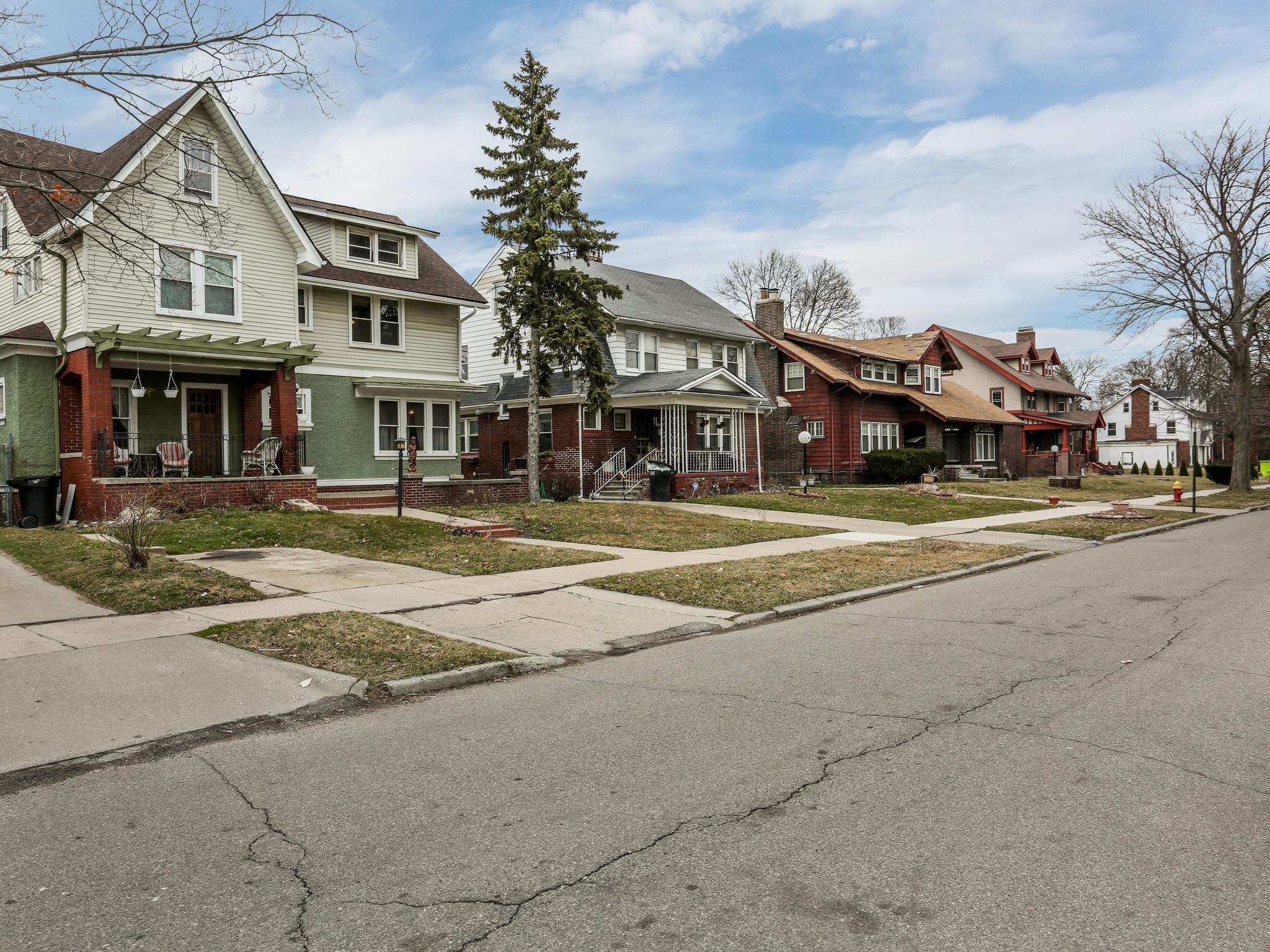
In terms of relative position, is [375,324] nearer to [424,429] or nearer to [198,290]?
[424,429]

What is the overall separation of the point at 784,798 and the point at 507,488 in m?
22.2

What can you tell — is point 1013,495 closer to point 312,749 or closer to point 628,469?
point 628,469

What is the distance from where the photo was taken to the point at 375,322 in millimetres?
25500

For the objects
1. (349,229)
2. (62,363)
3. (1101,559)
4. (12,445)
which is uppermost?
(349,229)

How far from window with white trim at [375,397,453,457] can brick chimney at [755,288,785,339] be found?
60.8 feet

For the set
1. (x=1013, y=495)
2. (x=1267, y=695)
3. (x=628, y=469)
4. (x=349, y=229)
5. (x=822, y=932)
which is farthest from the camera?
(x=1013, y=495)

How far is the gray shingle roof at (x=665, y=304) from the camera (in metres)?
32.5

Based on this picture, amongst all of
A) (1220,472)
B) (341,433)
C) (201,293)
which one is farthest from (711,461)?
(1220,472)

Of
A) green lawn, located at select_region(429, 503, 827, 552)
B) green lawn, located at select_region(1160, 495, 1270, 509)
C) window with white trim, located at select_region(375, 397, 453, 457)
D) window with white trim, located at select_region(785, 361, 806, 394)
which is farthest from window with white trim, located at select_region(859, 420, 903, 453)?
window with white trim, located at select_region(375, 397, 453, 457)

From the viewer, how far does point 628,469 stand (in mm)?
29062

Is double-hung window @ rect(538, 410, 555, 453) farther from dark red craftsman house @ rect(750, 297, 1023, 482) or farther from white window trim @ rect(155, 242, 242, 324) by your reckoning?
white window trim @ rect(155, 242, 242, 324)

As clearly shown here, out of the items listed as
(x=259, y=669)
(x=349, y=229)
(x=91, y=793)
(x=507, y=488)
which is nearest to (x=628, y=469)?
(x=507, y=488)

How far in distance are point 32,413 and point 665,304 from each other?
2188 cm

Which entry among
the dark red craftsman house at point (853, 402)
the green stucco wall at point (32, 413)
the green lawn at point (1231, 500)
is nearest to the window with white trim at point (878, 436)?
the dark red craftsman house at point (853, 402)
